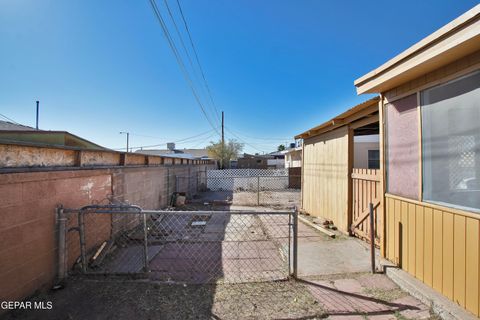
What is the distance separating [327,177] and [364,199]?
1.70m

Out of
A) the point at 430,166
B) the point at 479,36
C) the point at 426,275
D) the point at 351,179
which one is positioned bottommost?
the point at 426,275

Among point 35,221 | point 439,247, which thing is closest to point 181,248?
point 35,221

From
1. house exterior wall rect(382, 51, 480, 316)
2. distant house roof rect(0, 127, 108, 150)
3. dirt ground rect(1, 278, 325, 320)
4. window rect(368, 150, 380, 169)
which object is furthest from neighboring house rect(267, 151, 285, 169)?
dirt ground rect(1, 278, 325, 320)

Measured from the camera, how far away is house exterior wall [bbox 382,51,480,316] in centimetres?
229

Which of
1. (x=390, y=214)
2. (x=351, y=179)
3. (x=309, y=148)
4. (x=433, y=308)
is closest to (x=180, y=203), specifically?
(x=309, y=148)

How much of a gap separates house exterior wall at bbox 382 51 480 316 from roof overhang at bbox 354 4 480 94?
116 mm

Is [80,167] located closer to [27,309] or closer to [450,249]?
[27,309]

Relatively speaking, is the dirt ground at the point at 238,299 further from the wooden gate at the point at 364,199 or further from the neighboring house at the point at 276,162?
the neighboring house at the point at 276,162

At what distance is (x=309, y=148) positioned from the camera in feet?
26.8

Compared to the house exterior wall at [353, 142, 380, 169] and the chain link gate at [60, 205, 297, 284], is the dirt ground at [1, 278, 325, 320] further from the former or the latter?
the house exterior wall at [353, 142, 380, 169]

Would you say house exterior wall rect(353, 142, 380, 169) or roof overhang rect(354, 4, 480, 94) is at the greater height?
roof overhang rect(354, 4, 480, 94)

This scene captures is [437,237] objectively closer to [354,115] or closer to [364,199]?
[364,199]

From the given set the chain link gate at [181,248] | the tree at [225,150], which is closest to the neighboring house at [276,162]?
the tree at [225,150]

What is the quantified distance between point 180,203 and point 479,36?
8699mm
